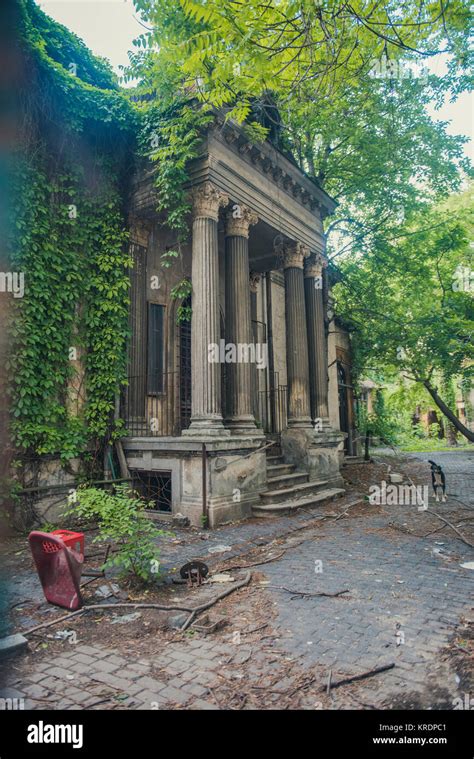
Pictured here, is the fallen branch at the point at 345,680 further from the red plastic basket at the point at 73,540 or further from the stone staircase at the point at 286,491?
the stone staircase at the point at 286,491

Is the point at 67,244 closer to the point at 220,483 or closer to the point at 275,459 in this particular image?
the point at 220,483

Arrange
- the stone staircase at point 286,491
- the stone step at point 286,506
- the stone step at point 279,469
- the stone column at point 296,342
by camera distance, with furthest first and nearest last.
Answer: the stone column at point 296,342 < the stone step at point 279,469 < the stone staircase at point 286,491 < the stone step at point 286,506

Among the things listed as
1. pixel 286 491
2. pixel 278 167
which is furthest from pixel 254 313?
pixel 286 491

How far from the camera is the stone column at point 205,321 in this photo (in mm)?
8305

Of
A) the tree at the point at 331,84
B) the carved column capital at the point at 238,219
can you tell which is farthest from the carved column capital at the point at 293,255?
the tree at the point at 331,84

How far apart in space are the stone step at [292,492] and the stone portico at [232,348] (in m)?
0.03

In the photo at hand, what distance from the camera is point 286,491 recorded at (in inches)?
368

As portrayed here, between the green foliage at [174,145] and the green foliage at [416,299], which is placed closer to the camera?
the green foliage at [174,145]

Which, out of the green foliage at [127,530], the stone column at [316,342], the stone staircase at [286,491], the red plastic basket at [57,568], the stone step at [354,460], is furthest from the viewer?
the stone step at [354,460]

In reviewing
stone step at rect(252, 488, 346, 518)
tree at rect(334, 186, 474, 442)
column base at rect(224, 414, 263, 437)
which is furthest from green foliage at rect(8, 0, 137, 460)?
tree at rect(334, 186, 474, 442)

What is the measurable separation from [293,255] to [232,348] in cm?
420

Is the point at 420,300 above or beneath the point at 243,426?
above

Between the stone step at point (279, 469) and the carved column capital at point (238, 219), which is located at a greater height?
the carved column capital at point (238, 219)
